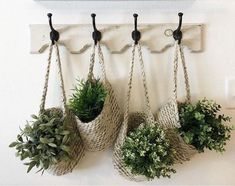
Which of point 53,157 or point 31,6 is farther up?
point 31,6

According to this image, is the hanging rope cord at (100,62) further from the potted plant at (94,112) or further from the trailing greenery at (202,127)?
the trailing greenery at (202,127)

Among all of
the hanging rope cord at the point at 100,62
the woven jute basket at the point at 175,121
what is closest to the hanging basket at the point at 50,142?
the hanging rope cord at the point at 100,62

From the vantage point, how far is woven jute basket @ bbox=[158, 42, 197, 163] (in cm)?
94

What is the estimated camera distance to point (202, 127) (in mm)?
901

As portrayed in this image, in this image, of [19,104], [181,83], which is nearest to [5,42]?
[19,104]

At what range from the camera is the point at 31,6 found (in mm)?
997

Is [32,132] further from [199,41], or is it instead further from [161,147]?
[199,41]

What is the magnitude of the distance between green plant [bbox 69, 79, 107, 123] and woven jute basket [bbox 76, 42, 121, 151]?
0.05 ft

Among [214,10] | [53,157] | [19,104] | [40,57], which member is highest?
[214,10]

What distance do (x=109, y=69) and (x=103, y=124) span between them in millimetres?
188

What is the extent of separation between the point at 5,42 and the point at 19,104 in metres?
0.18

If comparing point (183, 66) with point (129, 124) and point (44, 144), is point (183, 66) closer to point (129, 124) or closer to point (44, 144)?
point (129, 124)

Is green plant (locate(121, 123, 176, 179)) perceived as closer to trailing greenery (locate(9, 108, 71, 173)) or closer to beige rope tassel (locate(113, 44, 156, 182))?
beige rope tassel (locate(113, 44, 156, 182))

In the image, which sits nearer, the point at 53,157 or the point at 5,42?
the point at 53,157
